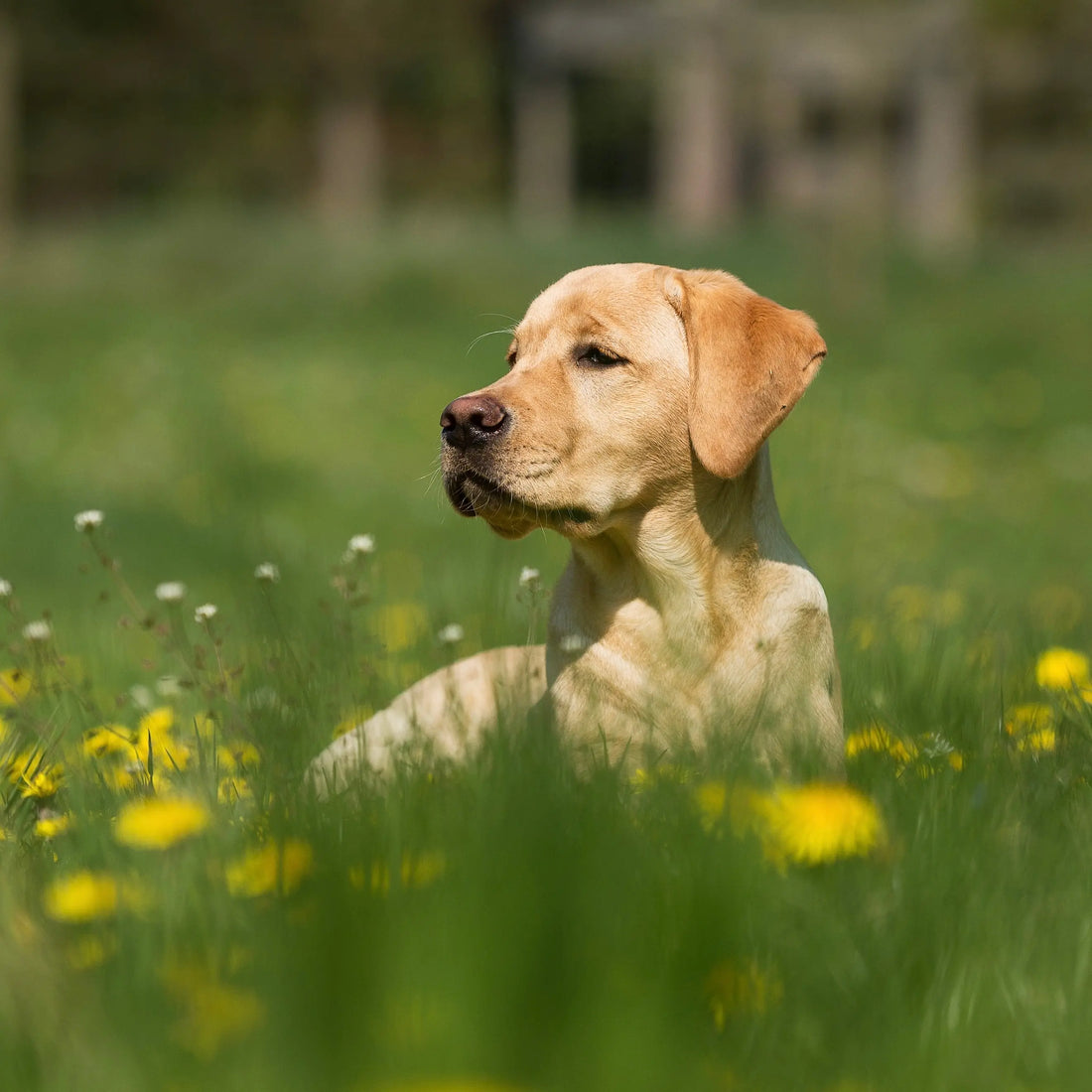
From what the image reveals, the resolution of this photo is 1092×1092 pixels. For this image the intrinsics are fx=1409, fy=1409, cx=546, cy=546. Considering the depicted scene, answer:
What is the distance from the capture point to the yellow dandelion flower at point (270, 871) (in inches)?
75.9

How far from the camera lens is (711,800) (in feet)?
7.14

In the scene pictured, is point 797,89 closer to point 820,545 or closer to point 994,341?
point 994,341

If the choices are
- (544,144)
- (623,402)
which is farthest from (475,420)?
(544,144)

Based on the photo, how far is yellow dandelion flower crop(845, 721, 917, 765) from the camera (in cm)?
276

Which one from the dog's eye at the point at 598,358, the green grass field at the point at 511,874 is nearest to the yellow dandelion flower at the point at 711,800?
the green grass field at the point at 511,874

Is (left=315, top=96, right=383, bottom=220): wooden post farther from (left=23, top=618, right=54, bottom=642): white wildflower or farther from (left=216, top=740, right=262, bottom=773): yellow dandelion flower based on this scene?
(left=216, top=740, right=262, bottom=773): yellow dandelion flower

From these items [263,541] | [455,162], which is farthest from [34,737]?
[455,162]

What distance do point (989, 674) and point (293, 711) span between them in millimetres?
Result: 1788

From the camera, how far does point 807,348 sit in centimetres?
339

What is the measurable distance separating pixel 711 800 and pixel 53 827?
1238mm

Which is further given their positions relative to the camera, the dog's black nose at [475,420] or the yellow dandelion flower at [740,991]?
the dog's black nose at [475,420]

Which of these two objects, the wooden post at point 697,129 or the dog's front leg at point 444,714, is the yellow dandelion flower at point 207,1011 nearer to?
the dog's front leg at point 444,714

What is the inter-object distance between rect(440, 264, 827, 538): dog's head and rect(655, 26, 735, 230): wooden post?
729 inches

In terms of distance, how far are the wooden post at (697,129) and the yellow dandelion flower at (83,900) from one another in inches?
804
